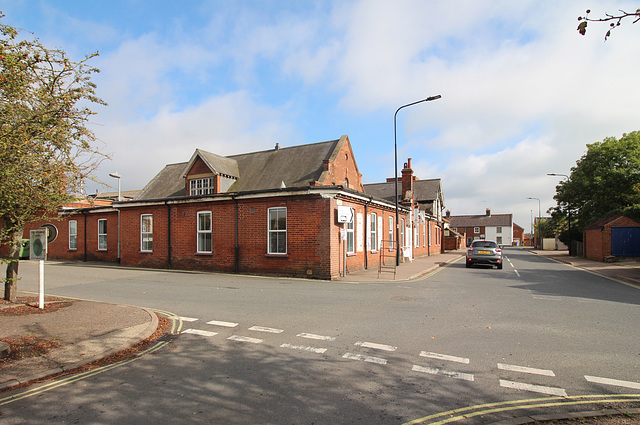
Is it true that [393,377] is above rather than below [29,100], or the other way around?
below

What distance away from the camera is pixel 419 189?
5238cm

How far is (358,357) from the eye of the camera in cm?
564

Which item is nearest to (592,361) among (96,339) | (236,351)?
(236,351)

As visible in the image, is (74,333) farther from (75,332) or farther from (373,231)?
(373,231)

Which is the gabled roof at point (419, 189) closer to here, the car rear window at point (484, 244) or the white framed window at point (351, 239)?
the car rear window at point (484, 244)

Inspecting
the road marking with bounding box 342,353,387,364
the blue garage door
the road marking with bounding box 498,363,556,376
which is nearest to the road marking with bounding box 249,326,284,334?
the road marking with bounding box 342,353,387,364

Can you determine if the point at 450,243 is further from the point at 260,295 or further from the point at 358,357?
the point at 358,357

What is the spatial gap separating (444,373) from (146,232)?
19.3m

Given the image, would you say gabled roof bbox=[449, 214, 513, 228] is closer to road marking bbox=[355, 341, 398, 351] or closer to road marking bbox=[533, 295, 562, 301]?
road marking bbox=[533, 295, 562, 301]

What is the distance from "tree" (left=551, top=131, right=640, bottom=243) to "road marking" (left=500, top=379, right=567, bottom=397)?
38.0m

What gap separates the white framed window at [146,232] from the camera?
2075 centimetres

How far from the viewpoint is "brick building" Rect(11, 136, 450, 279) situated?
16125mm

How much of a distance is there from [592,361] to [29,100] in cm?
978

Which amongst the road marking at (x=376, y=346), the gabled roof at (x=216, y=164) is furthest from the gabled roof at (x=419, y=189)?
the road marking at (x=376, y=346)
